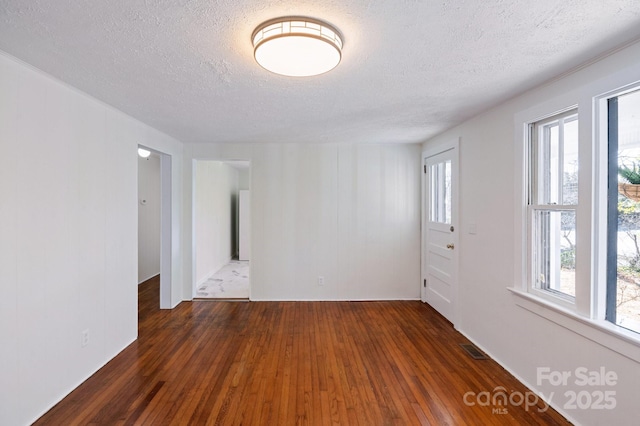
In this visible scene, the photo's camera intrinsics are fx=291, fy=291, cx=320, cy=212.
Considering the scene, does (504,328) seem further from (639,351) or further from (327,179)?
(327,179)

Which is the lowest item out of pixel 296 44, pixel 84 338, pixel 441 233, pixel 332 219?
pixel 84 338

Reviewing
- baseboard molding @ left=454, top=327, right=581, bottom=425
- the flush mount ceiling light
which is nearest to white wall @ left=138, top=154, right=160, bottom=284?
the flush mount ceiling light

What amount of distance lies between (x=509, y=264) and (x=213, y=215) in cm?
509

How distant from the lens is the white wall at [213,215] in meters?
5.05

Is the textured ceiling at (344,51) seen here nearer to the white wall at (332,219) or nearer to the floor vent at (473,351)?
the white wall at (332,219)

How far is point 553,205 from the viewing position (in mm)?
2082

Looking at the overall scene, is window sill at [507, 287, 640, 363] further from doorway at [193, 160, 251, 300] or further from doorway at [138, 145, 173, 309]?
doorway at [138, 145, 173, 309]

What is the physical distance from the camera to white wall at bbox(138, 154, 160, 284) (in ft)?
16.9

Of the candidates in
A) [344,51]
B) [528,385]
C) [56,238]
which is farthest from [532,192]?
[56,238]

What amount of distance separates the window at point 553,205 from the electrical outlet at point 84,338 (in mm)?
3506

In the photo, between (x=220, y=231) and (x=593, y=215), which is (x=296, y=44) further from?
(x=220, y=231)

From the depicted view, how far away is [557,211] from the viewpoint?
2084 mm

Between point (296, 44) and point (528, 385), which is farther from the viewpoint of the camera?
point (528, 385)

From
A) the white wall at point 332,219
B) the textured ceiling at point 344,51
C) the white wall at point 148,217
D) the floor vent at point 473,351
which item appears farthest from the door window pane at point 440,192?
the white wall at point 148,217
